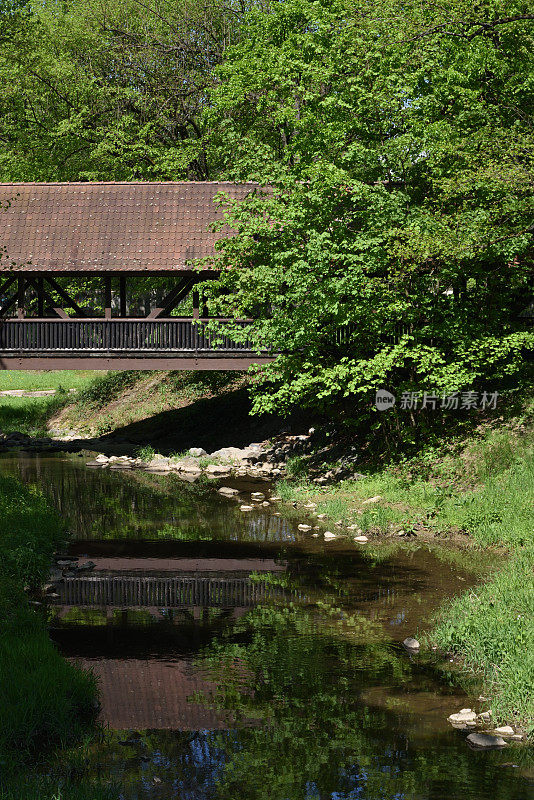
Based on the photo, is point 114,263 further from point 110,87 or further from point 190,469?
point 110,87

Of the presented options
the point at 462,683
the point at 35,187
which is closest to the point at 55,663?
the point at 462,683

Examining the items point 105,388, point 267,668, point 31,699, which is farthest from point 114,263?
point 31,699

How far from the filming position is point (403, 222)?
53.6 feet

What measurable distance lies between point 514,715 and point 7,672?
4.31 metres

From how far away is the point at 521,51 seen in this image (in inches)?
656

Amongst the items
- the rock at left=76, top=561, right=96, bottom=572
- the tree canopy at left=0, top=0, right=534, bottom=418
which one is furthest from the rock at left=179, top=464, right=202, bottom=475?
the rock at left=76, top=561, right=96, bottom=572

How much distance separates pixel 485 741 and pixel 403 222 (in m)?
11.4

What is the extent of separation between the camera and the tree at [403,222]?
15.5 metres

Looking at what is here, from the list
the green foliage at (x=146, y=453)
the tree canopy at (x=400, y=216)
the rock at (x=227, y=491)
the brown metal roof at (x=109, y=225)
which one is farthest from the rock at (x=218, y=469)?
the brown metal roof at (x=109, y=225)

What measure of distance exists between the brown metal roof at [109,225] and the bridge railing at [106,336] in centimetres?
153

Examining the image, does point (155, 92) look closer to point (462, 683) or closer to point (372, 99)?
point (372, 99)

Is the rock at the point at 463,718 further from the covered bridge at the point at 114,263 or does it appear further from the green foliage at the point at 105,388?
the green foliage at the point at 105,388

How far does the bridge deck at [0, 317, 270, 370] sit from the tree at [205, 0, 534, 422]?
3728 mm

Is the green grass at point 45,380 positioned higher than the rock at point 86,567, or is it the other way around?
the green grass at point 45,380
